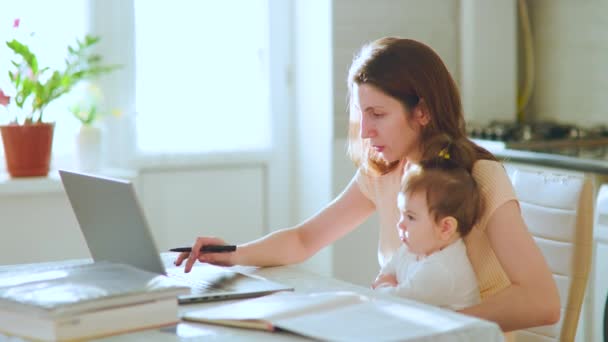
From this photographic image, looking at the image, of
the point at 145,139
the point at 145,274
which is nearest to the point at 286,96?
the point at 145,139

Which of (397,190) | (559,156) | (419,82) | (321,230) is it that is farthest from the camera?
(559,156)

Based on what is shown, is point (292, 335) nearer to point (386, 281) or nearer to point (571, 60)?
point (386, 281)

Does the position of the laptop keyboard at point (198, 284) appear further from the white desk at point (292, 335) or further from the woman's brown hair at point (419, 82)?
the woman's brown hair at point (419, 82)

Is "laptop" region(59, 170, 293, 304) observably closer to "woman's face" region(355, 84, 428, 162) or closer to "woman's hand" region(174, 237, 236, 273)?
"woman's hand" region(174, 237, 236, 273)

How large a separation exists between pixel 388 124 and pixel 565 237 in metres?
0.41

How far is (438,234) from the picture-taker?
1.78 metres

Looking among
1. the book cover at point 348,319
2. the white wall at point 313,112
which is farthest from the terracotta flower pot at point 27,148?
the book cover at point 348,319

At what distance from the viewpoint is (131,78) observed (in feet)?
11.8

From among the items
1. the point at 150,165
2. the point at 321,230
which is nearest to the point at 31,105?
the point at 150,165

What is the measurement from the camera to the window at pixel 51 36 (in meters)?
3.44

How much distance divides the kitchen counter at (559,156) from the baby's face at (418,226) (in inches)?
43.4

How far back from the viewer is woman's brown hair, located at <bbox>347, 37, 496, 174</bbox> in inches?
75.7

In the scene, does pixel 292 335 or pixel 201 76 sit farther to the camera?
pixel 201 76

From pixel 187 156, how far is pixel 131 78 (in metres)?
0.36
